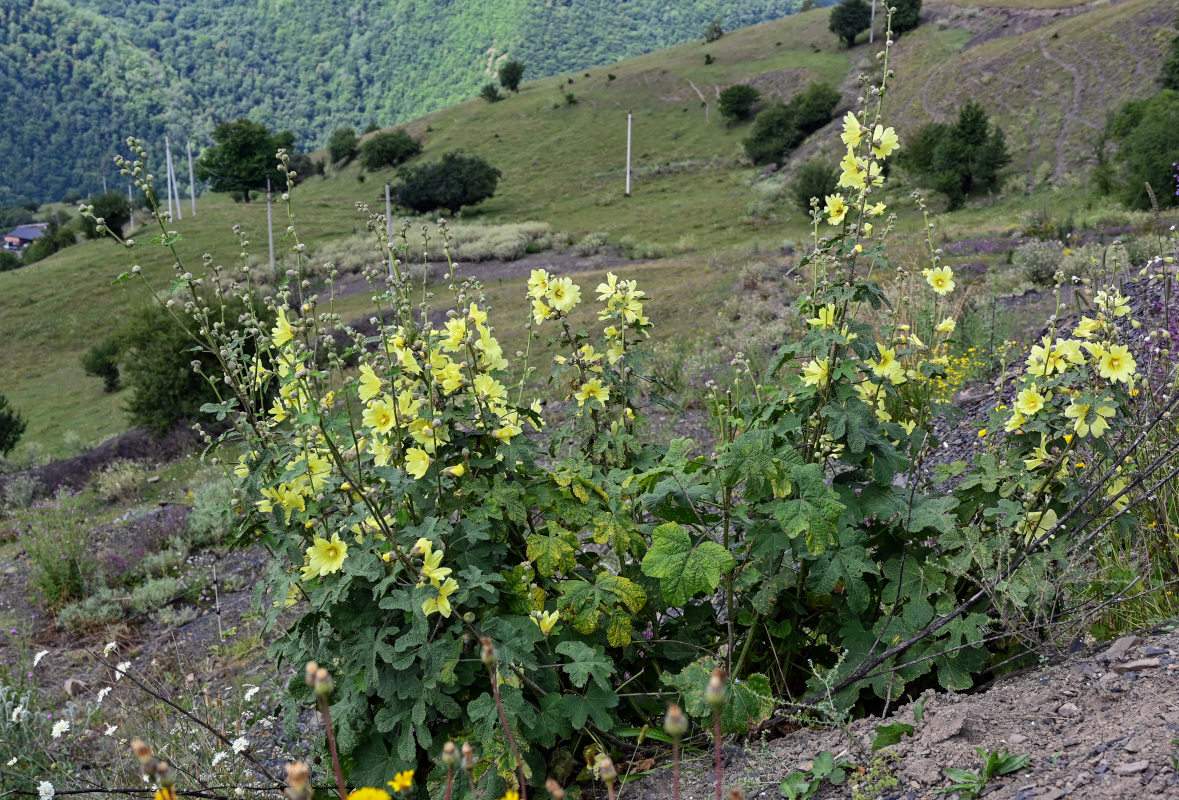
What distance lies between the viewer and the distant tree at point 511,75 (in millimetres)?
60031

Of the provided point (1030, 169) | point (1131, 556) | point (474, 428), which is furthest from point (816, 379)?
point (1030, 169)

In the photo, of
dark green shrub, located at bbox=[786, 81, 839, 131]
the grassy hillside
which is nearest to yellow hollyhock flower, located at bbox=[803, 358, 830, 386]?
the grassy hillside

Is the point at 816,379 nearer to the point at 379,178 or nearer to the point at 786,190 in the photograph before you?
the point at 786,190

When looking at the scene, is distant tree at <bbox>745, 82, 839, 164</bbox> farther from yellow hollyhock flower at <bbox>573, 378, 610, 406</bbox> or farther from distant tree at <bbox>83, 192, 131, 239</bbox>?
yellow hollyhock flower at <bbox>573, 378, 610, 406</bbox>

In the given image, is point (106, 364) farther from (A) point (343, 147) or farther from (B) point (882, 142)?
(A) point (343, 147)

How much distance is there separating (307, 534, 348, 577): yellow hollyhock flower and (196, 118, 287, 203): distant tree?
4728cm

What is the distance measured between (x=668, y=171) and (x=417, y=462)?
139 feet

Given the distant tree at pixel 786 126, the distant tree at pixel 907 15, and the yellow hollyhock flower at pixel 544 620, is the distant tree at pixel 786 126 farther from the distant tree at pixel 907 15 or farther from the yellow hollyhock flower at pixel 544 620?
the yellow hollyhock flower at pixel 544 620

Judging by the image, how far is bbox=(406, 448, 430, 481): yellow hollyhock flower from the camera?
202 cm

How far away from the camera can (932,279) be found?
2.68m

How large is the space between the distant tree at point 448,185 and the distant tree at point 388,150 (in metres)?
10.2

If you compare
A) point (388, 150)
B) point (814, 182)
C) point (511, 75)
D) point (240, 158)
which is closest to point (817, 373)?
point (814, 182)

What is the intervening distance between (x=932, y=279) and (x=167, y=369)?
11.5 m

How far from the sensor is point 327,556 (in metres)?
1.99
